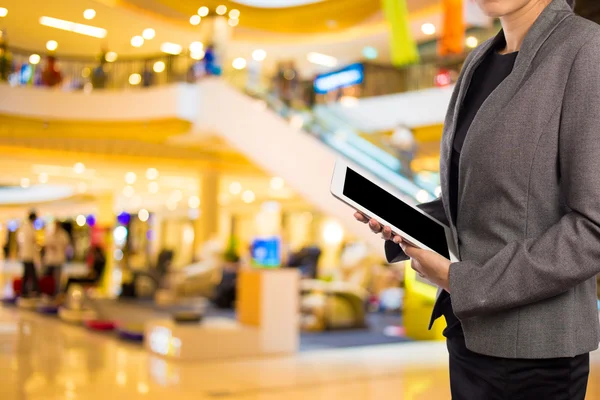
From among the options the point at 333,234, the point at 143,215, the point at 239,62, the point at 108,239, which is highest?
the point at 239,62

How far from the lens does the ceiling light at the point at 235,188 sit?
25819 millimetres

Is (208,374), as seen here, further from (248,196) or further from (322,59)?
(248,196)

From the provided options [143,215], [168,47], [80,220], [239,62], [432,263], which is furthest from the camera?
[80,220]

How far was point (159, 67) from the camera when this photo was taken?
528 inches

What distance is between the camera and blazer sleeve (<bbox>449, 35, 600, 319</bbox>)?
1.11 m

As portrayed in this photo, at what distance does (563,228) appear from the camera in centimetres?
113

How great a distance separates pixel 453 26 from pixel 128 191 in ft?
62.0

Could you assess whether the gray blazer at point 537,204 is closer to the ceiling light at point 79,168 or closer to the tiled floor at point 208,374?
the tiled floor at point 208,374

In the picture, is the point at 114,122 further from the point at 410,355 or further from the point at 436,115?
the point at 410,355

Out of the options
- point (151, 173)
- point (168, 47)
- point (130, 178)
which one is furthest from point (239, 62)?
point (130, 178)

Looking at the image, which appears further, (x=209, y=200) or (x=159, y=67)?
(x=209, y=200)

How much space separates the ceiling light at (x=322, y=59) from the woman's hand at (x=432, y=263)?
18.6 metres

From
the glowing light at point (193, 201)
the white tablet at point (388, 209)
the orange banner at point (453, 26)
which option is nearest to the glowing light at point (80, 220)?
the glowing light at point (193, 201)

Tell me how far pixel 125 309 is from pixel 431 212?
1065 centimetres
